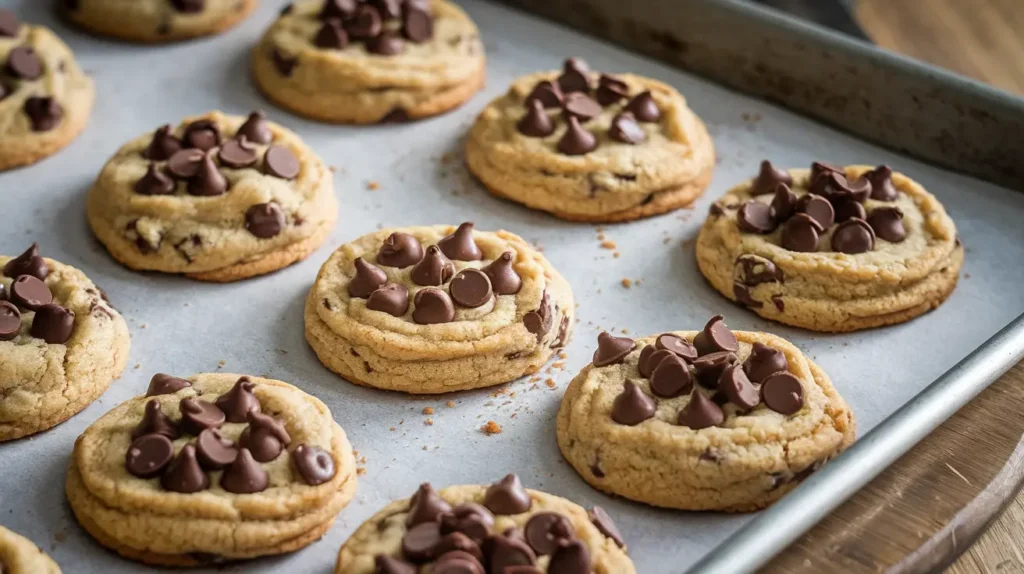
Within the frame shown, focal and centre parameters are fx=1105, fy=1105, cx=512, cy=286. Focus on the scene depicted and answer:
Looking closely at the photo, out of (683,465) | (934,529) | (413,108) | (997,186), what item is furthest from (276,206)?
(997,186)

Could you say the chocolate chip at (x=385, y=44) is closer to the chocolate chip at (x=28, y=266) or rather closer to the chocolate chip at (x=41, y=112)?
the chocolate chip at (x=41, y=112)

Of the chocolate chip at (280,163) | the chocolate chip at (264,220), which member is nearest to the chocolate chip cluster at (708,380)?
the chocolate chip at (264,220)

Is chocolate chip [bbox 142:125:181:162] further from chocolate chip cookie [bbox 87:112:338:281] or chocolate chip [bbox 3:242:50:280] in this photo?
chocolate chip [bbox 3:242:50:280]

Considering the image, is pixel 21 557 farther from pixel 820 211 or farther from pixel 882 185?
pixel 882 185

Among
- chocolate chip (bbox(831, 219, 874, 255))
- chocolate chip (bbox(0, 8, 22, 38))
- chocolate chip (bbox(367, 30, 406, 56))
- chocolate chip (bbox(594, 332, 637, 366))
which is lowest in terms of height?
chocolate chip (bbox(0, 8, 22, 38))

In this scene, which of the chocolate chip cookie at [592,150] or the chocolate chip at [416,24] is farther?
the chocolate chip at [416,24]

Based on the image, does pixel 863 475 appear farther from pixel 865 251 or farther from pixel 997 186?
pixel 997 186

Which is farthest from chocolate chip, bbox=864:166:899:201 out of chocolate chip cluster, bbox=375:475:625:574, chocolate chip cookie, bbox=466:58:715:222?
chocolate chip cluster, bbox=375:475:625:574

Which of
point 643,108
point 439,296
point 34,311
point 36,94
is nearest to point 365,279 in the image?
point 439,296
